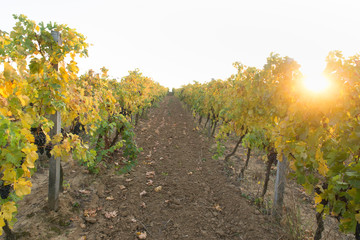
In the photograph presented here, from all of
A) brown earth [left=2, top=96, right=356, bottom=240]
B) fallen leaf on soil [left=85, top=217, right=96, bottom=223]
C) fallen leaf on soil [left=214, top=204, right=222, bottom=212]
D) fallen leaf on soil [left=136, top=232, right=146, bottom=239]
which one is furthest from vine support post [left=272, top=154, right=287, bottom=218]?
fallen leaf on soil [left=85, top=217, right=96, bottom=223]

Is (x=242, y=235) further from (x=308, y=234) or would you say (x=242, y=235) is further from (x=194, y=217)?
(x=308, y=234)

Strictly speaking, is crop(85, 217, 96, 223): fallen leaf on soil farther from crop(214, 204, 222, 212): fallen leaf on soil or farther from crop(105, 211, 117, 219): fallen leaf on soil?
crop(214, 204, 222, 212): fallen leaf on soil

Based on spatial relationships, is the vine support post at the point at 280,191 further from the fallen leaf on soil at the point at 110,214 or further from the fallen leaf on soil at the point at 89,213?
the fallen leaf on soil at the point at 89,213

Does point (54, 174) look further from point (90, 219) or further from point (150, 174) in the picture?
point (150, 174)

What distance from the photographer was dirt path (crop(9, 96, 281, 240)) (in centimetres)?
348

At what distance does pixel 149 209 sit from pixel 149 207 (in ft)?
0.22

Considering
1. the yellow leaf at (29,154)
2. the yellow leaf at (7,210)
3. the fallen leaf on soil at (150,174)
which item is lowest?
the fallen leaf on soil at (150,174)

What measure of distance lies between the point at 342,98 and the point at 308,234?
2794 mm

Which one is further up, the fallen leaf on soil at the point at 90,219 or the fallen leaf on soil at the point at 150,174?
the fallen leaf on soil at the point at 150,174

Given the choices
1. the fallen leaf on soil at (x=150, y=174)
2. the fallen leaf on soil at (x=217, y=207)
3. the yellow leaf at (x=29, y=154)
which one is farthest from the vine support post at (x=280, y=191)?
the yellow leaf at (x=29, y=154)

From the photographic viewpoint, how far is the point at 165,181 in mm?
5496

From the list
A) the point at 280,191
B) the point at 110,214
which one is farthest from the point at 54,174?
the point at 280,191

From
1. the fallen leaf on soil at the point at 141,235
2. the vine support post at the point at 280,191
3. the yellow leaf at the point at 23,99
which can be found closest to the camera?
the yellow leaf at the point at 23,99

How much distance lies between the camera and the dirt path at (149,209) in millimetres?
3484
